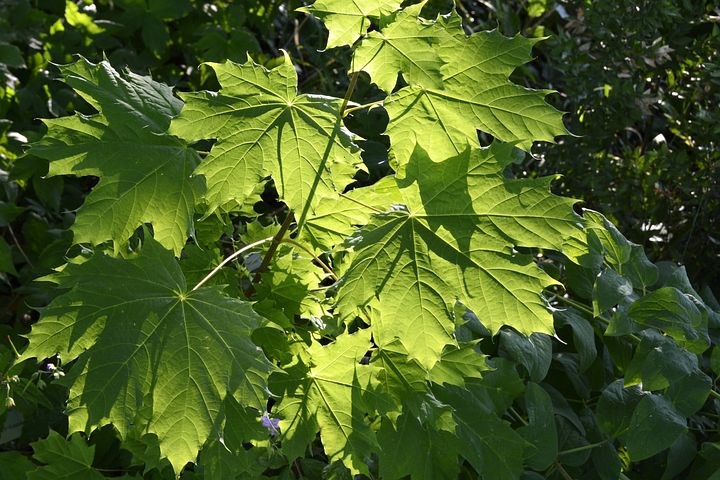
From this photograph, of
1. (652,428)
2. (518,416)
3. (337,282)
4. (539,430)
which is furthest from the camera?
(518,416)

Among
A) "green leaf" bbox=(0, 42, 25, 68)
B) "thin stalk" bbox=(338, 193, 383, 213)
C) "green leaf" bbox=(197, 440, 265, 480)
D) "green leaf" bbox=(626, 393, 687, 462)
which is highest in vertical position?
"thin stalk" bbox=(338, 193, 383, 213)

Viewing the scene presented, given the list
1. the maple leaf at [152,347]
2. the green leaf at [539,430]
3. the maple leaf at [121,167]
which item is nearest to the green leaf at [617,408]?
the green leaf at [539,430]

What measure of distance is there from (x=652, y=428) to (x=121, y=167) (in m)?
1.00

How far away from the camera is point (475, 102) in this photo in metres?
1.26

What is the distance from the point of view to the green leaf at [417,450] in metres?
1.41

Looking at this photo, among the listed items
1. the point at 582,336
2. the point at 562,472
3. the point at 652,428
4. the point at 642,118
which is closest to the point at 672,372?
the point at 652,428

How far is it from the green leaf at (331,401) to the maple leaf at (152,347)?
17cm

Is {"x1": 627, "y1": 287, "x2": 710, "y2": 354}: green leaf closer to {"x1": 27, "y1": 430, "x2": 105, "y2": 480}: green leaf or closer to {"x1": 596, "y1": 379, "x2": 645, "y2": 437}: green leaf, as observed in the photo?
{"x1": 596, "y1": 379, "x2": 645, "y2": 437}: green leaf

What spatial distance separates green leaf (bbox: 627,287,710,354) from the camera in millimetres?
1574

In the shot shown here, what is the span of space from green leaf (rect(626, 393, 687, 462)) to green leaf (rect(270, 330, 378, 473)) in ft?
1.60

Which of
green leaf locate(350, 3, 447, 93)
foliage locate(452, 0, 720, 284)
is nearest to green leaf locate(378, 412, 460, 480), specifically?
green leaf locate(350, 3, 447, 93)

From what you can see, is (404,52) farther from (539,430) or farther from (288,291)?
(539,430)

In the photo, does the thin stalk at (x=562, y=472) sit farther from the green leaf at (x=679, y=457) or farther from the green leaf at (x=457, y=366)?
the green leaf at (x=457, y=366)

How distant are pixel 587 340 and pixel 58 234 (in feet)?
4.87
